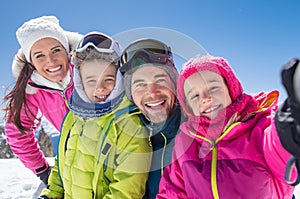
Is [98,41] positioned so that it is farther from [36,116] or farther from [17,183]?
[17,183]

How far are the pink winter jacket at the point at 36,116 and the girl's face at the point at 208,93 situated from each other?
1480mm

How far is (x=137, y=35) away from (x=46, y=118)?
195cm

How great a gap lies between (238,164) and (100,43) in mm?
1299

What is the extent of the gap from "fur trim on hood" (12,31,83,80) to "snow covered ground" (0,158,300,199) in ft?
5.93

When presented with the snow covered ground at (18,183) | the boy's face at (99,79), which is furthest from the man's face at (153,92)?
the snow covered ground at (18,183)

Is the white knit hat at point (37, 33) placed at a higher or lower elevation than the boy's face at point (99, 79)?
higher

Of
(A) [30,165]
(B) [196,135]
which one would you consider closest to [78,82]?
(B) [196,135]

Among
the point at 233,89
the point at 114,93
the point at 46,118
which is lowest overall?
the point at 46,118

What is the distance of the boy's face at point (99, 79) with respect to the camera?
7.37ft

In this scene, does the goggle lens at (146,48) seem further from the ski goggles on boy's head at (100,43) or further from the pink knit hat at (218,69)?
the pink knit hat at (218,69)

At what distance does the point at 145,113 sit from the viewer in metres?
2.14

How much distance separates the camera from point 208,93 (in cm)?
174

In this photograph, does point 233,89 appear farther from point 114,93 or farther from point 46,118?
point 46,118

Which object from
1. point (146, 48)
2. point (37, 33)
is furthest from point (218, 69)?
point (37, 33)
